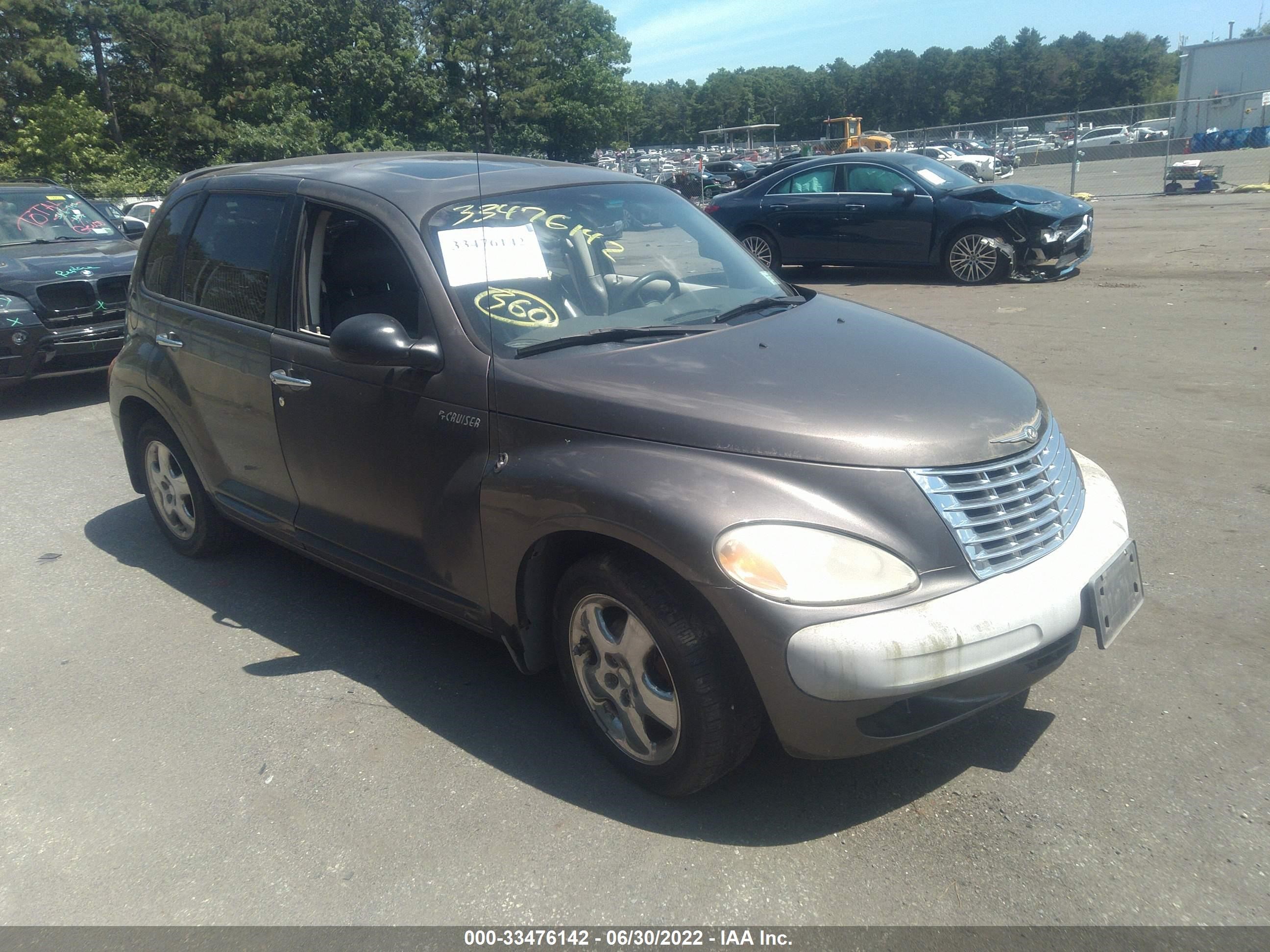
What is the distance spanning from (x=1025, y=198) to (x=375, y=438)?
1070 cm

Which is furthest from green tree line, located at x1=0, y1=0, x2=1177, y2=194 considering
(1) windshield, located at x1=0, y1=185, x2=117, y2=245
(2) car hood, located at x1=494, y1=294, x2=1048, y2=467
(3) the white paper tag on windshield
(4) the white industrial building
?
(2) car hood, located at x1=494, y1=294, x2=1048, y2=467

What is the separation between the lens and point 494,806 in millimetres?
3029

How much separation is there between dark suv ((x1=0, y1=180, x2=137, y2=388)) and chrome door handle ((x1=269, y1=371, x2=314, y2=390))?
5.41m

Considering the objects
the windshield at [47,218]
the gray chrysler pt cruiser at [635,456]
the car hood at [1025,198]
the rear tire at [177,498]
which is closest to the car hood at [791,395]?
the gray chrysler pt cruiser at [635,456]

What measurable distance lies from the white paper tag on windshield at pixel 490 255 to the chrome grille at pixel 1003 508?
1.60m

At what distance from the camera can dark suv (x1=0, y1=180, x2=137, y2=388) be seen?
8102mm

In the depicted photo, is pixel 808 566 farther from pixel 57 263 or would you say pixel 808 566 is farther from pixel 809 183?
pixel 809 183

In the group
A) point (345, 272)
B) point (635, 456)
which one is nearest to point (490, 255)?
point (345, 272)

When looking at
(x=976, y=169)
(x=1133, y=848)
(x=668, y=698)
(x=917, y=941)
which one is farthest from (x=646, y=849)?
(x=976, y=169)

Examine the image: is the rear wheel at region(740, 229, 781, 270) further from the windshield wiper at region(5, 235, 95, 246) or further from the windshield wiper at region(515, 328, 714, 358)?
the windshield wiper at region(515, 328, 714, 358)

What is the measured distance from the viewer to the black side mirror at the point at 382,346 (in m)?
3.27

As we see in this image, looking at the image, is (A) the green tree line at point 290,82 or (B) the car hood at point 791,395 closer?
(B) the car hood at point 791,395

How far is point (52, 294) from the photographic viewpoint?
8.34m

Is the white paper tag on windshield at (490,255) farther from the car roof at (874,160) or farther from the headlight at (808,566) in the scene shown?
the car roof at (874,160)
